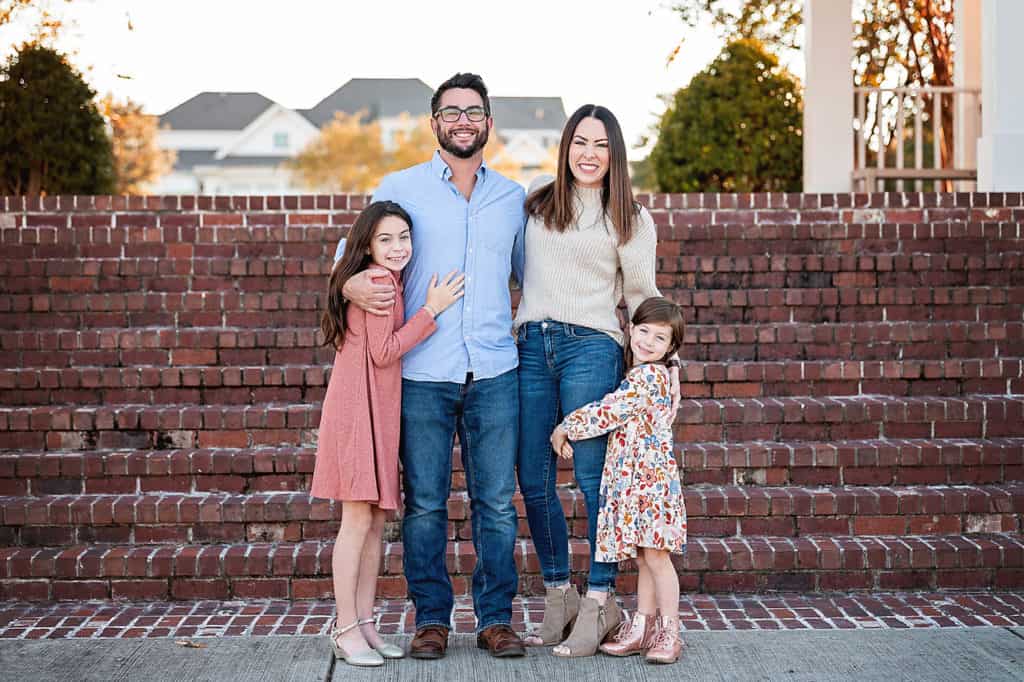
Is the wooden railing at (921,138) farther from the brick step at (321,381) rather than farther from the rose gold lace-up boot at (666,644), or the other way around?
the rose gold lace-up boot at (666,644)

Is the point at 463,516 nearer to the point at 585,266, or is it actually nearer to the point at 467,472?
the point at 467,472

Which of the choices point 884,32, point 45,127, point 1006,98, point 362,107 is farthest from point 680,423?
point 362,107

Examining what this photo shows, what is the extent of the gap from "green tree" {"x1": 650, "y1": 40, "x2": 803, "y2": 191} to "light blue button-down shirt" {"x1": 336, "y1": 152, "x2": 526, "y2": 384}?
19.0ft

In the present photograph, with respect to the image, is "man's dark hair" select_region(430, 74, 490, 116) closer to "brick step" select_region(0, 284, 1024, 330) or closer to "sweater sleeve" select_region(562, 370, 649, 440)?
"sweater sleeve" select_region(562, 370, 649, 440)

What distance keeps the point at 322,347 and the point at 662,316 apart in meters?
2.35

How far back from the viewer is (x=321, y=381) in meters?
5.27

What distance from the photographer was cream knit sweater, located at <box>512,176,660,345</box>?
143 inches

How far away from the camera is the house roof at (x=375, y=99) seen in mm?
65812

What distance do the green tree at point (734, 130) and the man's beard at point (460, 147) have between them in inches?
229

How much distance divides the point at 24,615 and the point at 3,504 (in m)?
0.63

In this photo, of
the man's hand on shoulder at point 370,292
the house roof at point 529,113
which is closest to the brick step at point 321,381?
the man's hand on shoulder at point 370,292

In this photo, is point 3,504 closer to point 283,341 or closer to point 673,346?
point 283,341

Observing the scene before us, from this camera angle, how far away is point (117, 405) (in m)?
5.23

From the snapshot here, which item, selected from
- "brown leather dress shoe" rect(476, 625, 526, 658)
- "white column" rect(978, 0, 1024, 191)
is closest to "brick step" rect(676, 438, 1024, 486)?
"brown leather dress shoe" rect(476, 625, 526, 658)
